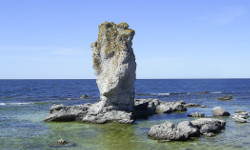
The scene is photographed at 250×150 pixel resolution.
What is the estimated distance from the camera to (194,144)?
19.2 metres

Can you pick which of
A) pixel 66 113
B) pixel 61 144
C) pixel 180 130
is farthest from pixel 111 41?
pixel 61 144

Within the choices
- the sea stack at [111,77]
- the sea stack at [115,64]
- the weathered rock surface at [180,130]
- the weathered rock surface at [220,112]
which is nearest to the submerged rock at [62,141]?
the weathered rock surface at [180,130]

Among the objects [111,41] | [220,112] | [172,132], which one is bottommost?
[172,132]

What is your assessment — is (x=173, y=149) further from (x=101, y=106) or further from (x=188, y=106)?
(x=188, y=106)

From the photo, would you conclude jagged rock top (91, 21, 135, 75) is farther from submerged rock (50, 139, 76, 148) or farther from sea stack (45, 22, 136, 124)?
submerged rock (50, 139, 76, 148)

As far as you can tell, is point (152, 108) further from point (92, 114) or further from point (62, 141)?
point (62, 141)

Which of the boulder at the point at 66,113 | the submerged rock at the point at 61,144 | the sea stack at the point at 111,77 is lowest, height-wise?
the submerged rock at the point at 61,144

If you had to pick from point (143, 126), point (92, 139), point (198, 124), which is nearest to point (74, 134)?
point (92, 139)

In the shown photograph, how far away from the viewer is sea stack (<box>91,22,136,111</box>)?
30.2 metres

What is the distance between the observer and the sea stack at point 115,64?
30.2 meters

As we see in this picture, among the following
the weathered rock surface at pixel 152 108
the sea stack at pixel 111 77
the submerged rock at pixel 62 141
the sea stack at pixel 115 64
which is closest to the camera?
the submerged rock at pixel 62 141

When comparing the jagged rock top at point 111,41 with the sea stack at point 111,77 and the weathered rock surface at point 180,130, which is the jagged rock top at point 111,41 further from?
the weathered rock surface at point 180,130

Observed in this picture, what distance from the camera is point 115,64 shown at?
100 feet

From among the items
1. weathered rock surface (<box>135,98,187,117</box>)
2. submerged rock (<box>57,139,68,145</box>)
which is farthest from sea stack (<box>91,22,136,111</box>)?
submerged rock (<box>57,139,68,145</box>)
